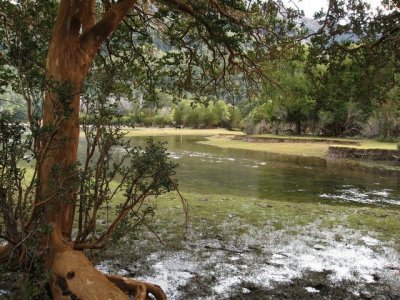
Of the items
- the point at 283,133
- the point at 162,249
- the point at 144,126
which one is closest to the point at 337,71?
the point at 162,249

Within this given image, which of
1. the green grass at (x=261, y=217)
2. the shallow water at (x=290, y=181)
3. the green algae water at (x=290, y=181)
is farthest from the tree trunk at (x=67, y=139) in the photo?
the shallow water at (x=290, y=181)

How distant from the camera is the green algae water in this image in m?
18.2

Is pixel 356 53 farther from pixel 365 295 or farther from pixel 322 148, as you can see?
pixel 322 148

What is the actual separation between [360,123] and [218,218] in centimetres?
5073

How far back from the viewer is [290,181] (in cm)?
2272

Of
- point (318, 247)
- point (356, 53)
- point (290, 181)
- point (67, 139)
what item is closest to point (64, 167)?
point (67, 139)

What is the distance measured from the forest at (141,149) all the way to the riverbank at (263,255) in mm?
53

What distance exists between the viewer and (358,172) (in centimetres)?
2767

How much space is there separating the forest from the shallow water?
33 cm

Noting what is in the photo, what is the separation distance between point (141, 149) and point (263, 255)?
12.7 feet

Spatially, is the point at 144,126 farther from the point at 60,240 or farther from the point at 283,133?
the point at 60,240

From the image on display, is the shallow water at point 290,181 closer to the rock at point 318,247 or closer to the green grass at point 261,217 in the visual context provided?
the green grass at point 261,217

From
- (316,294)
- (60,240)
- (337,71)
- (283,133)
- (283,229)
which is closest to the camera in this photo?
(60,240)

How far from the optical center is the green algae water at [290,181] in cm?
1825
